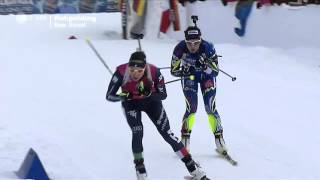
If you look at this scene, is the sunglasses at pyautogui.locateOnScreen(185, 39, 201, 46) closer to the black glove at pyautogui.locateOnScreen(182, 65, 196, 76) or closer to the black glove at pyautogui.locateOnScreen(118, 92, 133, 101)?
the black glove at pyautogui.locateOnScreen(182, 65, 196, 76)

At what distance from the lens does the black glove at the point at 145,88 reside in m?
7.32

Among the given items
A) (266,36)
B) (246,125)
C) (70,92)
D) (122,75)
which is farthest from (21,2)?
(122,75)

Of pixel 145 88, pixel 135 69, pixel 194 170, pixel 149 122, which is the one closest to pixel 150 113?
pixel 145 88

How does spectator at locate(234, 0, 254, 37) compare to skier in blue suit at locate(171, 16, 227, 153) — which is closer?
skier in blue suit at locate(171, 16, 227, 153)

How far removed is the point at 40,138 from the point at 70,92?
3874 millimetres

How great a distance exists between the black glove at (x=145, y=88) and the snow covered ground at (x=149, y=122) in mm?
1222

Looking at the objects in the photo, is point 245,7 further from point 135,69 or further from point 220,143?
point 135,69

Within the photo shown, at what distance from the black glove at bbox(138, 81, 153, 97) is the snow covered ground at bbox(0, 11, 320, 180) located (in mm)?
1222

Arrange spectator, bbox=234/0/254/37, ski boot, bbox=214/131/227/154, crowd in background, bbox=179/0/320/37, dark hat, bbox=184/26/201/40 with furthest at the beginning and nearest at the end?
spectator, bbox=234/0/254/37 → crowd in background, bbox=179/0/320/37 → ski boot, bbox=214/131/227/154 → dark hat, bbox=184/26/201/40

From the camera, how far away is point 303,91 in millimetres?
13469

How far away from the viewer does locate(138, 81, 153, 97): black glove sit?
7.32 m

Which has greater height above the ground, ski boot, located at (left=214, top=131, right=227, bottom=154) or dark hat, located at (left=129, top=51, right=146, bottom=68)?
dark hat, located at (left=129, top=51, right=146, bottom=68)

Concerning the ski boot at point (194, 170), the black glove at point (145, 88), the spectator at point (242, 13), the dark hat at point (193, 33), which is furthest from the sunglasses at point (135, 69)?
the spectator at point (242, 13)

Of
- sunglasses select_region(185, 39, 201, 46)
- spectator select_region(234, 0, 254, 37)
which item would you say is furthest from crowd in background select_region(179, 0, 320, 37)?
sunglasses select_region(185, 39, 201, 46)
